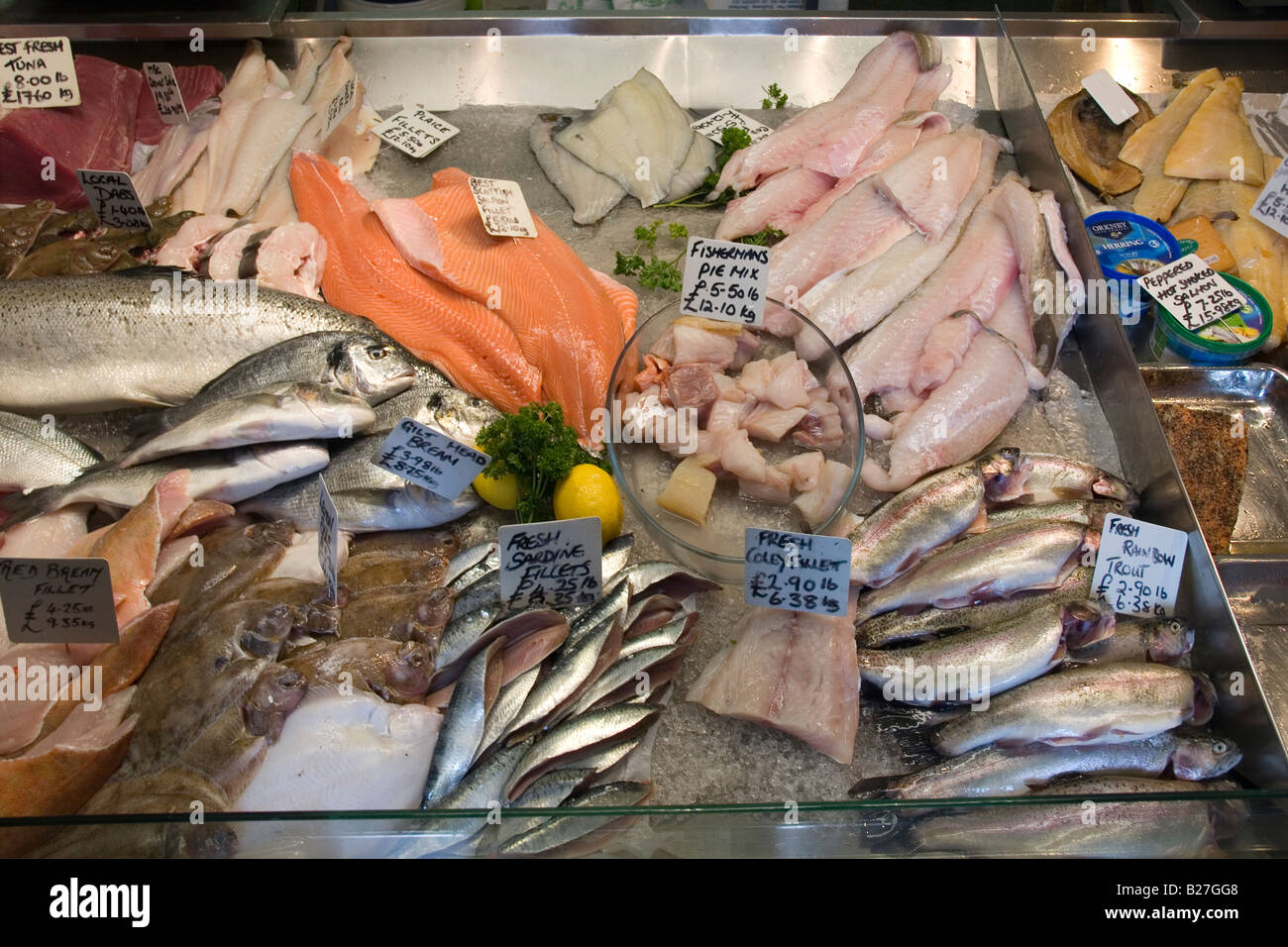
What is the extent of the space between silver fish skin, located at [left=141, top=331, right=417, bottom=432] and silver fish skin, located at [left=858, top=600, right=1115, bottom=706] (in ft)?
4.41

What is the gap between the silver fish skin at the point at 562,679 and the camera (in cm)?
190

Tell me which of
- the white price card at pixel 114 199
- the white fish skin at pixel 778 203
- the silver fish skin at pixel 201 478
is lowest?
the silver fish skin at pixel 201 478

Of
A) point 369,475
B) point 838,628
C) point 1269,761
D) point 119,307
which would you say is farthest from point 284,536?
point 1269,761

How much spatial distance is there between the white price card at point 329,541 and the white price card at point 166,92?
2039 mm

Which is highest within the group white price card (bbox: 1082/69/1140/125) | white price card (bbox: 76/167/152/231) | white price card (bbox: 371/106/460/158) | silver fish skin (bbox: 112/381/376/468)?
white price card (bbox: 1082/69/1140/125)

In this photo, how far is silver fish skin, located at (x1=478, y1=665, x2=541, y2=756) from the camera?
1.87 metres

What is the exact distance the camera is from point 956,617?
2189mm

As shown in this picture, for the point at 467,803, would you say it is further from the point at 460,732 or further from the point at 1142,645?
the point at 1142,645

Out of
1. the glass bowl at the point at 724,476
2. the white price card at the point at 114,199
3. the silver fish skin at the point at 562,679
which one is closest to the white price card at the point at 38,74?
the white price card at the point at 114,199

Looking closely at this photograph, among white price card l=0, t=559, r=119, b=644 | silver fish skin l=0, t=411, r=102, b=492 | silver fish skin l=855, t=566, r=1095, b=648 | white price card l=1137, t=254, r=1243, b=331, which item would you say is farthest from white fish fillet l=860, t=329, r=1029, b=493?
silver fish skin l=0, t=411, r=102, b=492

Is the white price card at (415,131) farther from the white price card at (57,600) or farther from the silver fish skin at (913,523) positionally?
the silver fish skin at (913,523)

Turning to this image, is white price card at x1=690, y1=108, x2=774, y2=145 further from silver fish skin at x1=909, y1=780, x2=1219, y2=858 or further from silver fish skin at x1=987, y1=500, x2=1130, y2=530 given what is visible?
silver fish skin at x1=909, y1=780, x2=1219, y2=858

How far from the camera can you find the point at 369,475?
2.26 meters

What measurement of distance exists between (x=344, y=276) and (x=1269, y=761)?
2.62 m
